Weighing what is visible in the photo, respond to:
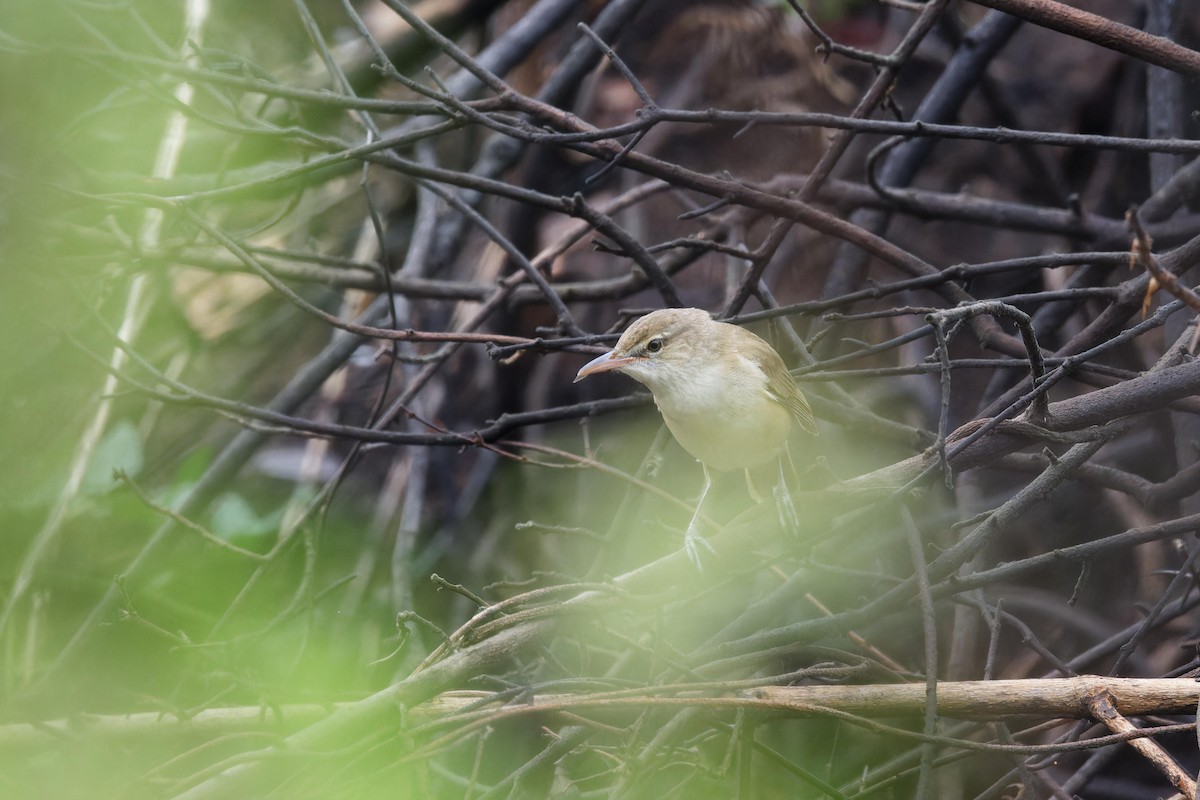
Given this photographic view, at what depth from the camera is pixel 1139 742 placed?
2162mm

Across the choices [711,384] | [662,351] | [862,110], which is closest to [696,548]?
[711,384]

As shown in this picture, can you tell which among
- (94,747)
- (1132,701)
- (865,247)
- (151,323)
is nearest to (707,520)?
(865,247)

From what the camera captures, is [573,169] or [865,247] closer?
[865,247]

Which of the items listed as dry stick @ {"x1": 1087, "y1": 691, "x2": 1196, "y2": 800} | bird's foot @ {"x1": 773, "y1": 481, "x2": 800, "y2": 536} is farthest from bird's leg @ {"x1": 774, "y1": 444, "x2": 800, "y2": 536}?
dry stick @ {"x1": 1087, "y1": 691, "x2": 1196, "y2": 800}

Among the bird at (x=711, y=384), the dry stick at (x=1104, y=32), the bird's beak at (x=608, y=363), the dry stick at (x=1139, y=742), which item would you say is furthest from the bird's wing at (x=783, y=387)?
the dry stick at (x=1139, y=742)

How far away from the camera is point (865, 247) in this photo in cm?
329

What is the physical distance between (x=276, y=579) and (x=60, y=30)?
221 cm

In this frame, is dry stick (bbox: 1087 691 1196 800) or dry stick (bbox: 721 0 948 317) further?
dry stick (bbox: 721 0 948 317)

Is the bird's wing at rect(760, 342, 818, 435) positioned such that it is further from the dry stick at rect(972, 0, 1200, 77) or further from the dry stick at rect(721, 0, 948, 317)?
the dry stick at rect(972, 0, 1200, 77)

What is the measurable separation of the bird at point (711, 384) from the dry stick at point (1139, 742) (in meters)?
1.11

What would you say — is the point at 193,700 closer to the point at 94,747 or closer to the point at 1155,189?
the point at 94,747

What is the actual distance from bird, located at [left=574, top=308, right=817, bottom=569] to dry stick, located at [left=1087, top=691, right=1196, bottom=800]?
3.65 feet

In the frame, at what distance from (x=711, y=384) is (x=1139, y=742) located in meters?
1.49

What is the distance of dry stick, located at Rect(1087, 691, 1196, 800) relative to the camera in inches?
79.5
